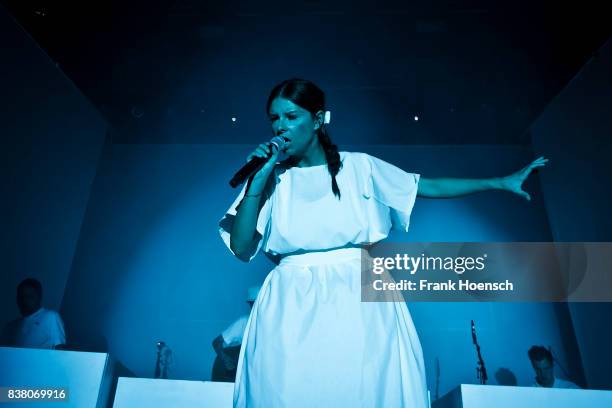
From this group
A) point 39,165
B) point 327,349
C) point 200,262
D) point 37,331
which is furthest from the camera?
point 200,262

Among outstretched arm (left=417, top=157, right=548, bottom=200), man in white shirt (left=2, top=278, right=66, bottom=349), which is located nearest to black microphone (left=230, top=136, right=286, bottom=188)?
outstretched arm (left=417, top=157, right=548, bottom=200)

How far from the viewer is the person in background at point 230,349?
3775 mm

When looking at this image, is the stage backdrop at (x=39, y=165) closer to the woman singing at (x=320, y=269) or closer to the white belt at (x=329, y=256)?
Answer: the woman singing at (x=320, y=269)

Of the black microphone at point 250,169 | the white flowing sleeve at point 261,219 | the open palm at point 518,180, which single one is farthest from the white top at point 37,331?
the open palm at point 518,180

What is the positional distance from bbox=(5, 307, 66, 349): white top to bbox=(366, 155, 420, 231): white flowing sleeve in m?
3.54

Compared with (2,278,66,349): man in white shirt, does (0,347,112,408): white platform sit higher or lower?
lower

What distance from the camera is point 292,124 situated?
1.14 metres

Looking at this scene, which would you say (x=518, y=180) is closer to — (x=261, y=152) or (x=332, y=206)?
(x=332, y=206)

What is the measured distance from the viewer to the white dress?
2.64 ft

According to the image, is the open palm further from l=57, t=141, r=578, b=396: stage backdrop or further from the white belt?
l=57, t=141, r=578, b=396: stage backdrop

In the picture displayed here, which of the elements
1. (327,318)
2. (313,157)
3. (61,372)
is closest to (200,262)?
(61,372)

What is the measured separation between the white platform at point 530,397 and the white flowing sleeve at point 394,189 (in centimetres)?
128

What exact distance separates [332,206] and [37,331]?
3.65 metres

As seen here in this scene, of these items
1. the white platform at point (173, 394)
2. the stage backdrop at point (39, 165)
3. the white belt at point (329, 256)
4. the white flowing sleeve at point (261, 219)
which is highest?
the stage backdrop at point (39, 165)
